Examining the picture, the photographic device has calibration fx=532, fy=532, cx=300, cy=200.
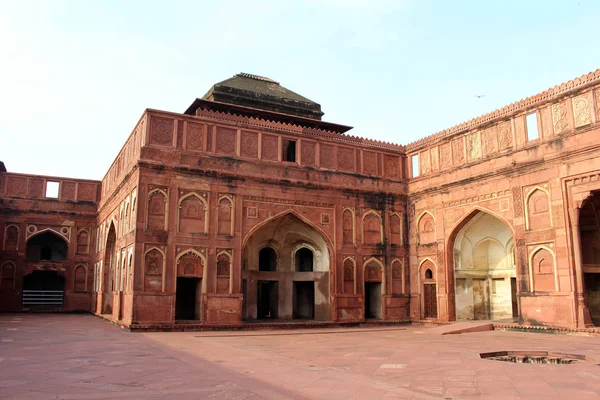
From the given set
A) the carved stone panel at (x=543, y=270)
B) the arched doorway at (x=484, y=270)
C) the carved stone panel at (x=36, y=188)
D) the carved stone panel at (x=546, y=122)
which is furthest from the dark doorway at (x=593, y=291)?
the carved stone panel at (x=36, y=188)

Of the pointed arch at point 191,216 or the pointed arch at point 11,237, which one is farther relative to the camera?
the pointed arch at point 11,237

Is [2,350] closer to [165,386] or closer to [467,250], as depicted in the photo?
[165,386]

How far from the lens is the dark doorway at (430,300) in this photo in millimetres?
17000

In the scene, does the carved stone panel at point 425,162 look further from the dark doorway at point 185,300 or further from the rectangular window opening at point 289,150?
the dark doorway at point 185,300

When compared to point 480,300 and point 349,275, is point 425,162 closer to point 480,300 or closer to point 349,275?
point 349,275

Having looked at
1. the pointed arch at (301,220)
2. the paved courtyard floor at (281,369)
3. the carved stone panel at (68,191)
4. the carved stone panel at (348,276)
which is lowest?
the paved courtyard floor at (281,369)

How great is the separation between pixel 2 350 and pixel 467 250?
1338 cm

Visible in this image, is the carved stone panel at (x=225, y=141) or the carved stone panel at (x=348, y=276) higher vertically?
the carved stone panel at (x=225, y=141)

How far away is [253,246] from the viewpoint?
1756 cm

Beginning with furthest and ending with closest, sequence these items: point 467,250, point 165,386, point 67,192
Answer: point 67,192
point 467,250
point 165,386

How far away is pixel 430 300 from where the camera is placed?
17188 mm

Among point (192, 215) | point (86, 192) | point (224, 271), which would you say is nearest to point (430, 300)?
point (224, 271)

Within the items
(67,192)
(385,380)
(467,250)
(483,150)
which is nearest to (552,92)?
(483,150)

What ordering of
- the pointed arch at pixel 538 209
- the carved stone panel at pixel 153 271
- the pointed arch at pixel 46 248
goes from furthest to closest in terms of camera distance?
the pointed arch at pixel 46 248 → the carved stone panel at pixel 153 271 → the pointed arch at pixel 538 209
